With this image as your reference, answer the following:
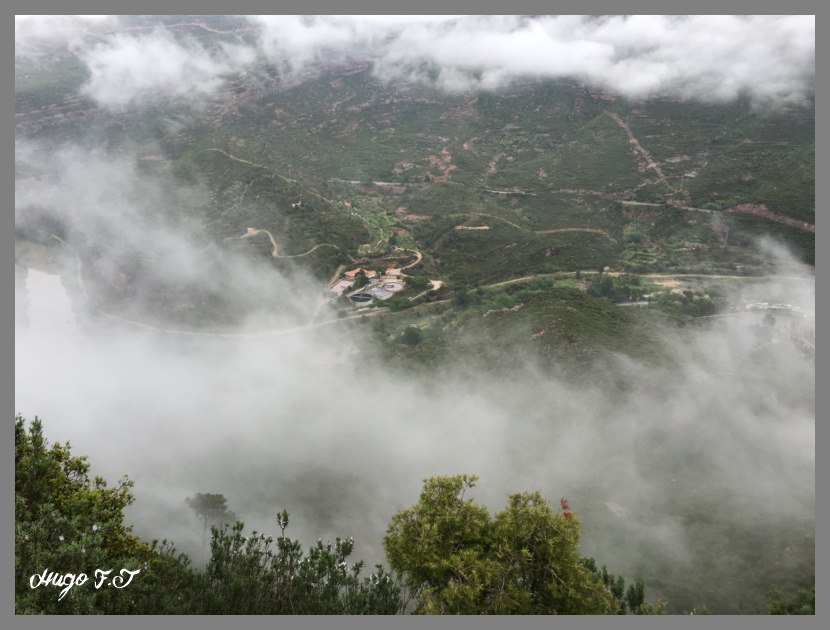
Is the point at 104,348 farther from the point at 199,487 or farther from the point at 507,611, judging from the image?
the point at 507,611

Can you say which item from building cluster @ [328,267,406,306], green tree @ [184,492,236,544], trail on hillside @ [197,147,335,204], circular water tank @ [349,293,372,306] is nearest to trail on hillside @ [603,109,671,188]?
building cluster @ [328,267,406,306]

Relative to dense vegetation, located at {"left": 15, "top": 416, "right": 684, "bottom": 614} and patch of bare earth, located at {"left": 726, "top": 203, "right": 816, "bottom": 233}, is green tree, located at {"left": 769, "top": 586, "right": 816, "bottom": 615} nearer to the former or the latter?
dense vegetation, located at {"left": 15, "top": 416, "right": 684, "bottom": 614}

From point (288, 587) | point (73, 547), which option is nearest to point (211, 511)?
point (288, 587)

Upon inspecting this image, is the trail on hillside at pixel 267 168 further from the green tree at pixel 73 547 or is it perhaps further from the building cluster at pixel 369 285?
the green tree at pixel 73 547

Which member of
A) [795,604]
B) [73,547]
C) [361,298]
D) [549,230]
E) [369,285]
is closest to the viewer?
[73,547]

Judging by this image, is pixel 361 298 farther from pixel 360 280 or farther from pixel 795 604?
pixel 795 604

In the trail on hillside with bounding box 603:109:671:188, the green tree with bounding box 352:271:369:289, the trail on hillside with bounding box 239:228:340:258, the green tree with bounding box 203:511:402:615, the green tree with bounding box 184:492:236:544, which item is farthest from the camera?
the trail on hillside with bounding box 603:109:671:188

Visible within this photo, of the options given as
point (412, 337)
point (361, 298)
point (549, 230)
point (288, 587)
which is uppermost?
point (549, 230)

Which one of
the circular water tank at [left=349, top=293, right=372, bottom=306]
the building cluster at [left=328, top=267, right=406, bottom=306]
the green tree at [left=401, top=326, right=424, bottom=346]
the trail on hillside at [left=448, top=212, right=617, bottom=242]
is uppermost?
the trail on hillside at [left=448, top=212, right=617, bottom=242]

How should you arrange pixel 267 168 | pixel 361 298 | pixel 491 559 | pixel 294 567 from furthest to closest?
1. pixel 267 168
2. pixel 361 298
3. pixel 294 567
4. pixel 491 559
